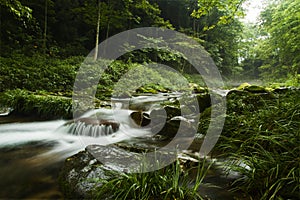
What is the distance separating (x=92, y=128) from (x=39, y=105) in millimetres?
2684

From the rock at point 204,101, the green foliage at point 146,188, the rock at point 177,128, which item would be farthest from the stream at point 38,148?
the rock at point 204,101

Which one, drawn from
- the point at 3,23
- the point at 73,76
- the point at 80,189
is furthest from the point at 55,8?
the point at 80,189

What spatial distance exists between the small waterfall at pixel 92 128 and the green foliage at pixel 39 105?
4.25ft

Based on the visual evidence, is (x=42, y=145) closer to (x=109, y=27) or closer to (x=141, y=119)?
(x=141, y=119)

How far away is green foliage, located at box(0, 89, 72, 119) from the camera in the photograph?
589 cm

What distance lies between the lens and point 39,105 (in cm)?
604

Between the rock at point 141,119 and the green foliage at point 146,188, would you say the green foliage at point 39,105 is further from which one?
the green foliage at point 146,188

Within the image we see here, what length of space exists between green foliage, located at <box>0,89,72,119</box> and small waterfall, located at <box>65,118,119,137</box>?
4.25 ft

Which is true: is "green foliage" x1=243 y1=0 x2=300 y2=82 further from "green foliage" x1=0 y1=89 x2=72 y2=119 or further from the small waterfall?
"green foliage" x1=0 y1=89 x2=72 y2=119

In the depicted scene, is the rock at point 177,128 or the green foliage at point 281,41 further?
the green foliage at point 281,41

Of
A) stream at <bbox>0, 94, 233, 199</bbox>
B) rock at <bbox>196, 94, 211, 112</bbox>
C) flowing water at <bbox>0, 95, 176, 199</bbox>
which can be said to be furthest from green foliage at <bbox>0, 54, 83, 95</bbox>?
rock at <bbox>196, 94, 211, 112</bbox>

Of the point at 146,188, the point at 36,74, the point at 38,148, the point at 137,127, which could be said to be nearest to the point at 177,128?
the point at 137,127

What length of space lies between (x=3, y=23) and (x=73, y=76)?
7340mm

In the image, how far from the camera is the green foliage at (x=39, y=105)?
19.3ft
